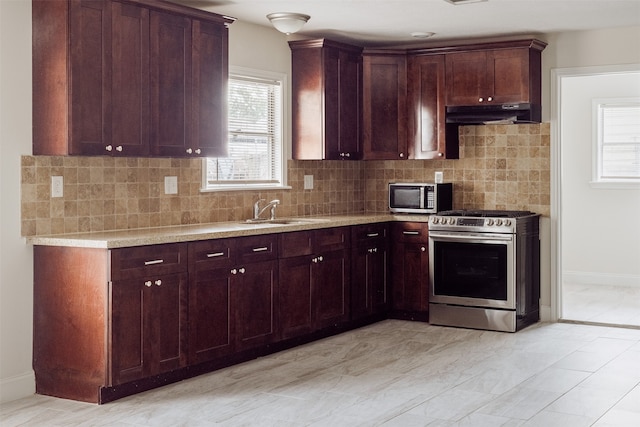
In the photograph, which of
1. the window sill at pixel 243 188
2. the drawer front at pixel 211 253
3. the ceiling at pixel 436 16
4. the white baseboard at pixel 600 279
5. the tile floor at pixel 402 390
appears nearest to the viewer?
the tile floor at pixel 402 390

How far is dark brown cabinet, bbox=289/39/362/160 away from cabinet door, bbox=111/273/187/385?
2208mm

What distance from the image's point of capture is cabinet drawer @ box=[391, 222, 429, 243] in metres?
6.81

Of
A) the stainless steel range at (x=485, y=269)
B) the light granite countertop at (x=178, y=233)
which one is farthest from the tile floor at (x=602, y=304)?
the light granite countertop at (x=178, y=233)

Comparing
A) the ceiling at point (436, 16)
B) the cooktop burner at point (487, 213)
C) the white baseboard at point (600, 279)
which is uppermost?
the ceiling at point (436, 16)

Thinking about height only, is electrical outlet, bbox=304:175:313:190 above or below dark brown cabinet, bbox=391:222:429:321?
above

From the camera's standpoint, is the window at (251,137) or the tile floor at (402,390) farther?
the window at (251,137)

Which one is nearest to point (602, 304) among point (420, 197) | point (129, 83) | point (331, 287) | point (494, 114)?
point (420, 197)

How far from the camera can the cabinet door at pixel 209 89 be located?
5.24 meters

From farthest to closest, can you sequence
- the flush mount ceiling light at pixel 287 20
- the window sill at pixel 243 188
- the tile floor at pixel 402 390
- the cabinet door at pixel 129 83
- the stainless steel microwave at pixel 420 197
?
the stainless steel microwave at pixel 420 197 < the window sill at pixel 243 188 < the flush mount ceiling light at pixel 287 20 < the cabinet door at pixel 129 83 < the tile floor at pixel 402 390

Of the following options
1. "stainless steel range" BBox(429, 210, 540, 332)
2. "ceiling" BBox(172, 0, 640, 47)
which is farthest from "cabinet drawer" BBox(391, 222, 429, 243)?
"ceiling" BBox(172, 0, 640, 47)

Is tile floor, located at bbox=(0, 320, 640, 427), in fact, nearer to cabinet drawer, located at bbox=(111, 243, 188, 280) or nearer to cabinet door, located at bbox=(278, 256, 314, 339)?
cabinet door, located at bbox=(278, 256, 314, 339)

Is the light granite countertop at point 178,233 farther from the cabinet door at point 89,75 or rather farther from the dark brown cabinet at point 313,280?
the cabinet door at point 89,75

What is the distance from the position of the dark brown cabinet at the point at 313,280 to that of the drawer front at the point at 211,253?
0.58 m

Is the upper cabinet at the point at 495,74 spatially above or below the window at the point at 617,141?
above
